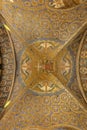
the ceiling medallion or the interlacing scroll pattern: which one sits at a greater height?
the ceiling medallion

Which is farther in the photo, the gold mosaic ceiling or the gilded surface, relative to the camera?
the gilded surface

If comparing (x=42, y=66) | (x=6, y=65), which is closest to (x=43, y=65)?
(x=42, y=66)

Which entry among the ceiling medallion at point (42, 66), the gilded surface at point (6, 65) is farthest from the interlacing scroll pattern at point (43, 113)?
the gilded surface at point (6, 65)

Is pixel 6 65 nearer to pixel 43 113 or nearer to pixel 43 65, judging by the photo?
pixel 43 65

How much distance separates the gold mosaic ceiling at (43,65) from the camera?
1083 cm

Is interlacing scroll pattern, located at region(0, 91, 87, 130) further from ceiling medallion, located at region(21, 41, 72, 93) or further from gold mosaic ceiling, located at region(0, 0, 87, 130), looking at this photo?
ceiling medallion, located at region(21, 41, 72, 93)

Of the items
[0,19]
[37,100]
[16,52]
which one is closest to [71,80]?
[37,100]

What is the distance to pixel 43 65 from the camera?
1134 cm

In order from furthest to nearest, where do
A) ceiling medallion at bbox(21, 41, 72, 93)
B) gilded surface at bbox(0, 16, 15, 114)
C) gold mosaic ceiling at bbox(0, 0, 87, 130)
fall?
ceiling medallion at bbox(21, 41, 72, 93), gilded surface at bbox(0, 16, 15, 114), gold mosaic ceiling at bbox(0, 0, 87, 130)

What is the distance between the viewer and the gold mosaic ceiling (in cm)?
1083

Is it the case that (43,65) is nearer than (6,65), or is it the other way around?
(43,65)

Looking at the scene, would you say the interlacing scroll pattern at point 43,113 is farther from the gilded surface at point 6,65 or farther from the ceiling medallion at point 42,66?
the gilded surface at point 6,65

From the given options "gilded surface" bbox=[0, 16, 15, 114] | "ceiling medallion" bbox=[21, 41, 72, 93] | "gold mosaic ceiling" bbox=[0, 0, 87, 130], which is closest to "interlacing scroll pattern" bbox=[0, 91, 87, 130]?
"gold mosaic ceiling" bbox=[0, 0, 87, 130]

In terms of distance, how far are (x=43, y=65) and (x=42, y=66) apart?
0.17 feet
